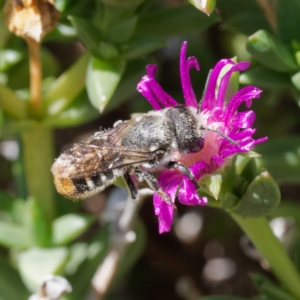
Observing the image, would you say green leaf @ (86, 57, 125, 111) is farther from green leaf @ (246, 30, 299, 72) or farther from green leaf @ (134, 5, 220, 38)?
green leaf @ (246, 30, 299, 72)

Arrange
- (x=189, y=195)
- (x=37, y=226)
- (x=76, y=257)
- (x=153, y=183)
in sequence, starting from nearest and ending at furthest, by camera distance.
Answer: (x=189, y=195) → (x=153, y=183) → (x=37, y=226) → (x=76, y=257)

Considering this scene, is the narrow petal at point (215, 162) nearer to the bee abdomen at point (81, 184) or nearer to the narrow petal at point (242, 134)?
the narrow petal at point (242, 134)

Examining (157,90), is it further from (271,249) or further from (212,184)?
(271,249)

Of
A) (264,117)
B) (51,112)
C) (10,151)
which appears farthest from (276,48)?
(10,151)

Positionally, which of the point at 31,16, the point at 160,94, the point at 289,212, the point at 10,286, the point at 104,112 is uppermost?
the point at 31,16

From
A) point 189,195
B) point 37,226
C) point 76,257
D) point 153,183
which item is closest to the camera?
point 189,195

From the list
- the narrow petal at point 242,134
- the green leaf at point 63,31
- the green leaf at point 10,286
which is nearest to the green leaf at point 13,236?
the green leaf at point 10,286

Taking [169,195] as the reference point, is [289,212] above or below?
below

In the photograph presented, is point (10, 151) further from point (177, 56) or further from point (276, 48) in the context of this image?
point (276, 48)

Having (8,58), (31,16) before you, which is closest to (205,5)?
(31,16)
